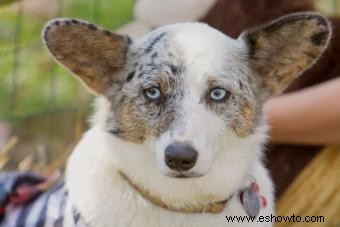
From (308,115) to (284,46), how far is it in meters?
0.40

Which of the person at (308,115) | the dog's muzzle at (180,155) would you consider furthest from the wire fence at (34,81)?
the dog's muzzle at (180,155)

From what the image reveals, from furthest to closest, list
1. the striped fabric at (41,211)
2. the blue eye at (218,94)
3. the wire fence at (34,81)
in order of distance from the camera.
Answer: the wire fence at (34,81), the striped fabric at (41,211), the blue eye at (218,94)

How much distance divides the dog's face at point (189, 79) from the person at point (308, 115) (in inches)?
12.0

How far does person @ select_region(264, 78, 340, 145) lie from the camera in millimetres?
2145

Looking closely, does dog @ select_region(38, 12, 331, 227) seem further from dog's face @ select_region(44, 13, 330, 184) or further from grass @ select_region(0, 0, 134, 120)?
grass @ select_region(0, 0, 134, 120)

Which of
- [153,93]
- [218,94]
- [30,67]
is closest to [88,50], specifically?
[153,93]

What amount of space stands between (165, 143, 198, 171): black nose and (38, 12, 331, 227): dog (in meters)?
0.08

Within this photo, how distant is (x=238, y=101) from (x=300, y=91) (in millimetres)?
533

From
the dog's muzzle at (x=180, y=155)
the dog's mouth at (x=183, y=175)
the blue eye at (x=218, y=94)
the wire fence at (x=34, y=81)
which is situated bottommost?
the wire fence at (x=34, y=81)

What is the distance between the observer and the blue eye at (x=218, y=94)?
1.70 m

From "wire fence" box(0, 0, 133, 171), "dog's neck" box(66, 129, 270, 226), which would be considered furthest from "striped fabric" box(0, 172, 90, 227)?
"wire fence" box(0, 0, 133, 171)

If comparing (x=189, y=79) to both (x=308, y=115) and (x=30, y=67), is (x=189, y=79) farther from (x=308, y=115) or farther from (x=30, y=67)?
(x=30, y=67)

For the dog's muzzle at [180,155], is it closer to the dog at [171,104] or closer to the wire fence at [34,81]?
the dog at [171,104]

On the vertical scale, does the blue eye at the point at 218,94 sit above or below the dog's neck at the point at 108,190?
above
